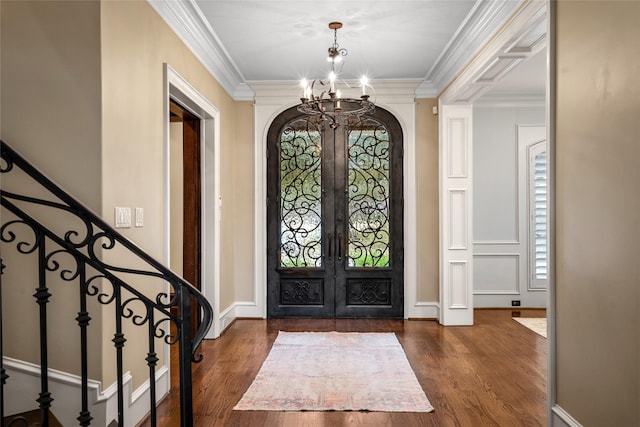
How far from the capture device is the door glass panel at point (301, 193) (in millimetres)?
5988

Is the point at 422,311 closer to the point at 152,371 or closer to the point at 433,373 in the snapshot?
the point at 433,373

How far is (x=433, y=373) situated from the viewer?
154 inches

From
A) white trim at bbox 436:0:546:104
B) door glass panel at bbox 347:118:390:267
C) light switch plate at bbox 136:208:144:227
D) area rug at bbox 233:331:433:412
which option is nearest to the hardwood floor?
area rug at bbox 233:331:433:412

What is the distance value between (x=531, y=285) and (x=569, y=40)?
178 inches

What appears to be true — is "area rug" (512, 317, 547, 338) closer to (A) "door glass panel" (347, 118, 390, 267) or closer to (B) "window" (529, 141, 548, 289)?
(B) "window" (529, 141, 548, 289)

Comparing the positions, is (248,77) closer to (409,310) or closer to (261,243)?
(261,243)

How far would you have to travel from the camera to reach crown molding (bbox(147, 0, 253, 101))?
3.55 meters

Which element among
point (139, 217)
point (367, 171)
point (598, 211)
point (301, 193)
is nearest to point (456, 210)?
point (367, 171)

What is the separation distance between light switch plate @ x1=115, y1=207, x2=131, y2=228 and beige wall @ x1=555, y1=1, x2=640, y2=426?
7.87 feet

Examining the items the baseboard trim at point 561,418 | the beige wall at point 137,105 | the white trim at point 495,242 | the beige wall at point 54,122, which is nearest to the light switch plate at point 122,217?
the beige wall at point 137,105

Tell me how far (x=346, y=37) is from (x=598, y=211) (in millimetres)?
2784

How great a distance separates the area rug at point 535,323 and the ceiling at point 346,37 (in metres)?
2.64

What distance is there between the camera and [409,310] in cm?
595

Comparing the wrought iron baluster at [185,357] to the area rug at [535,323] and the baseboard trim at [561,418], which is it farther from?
the area rug at [535,323]
